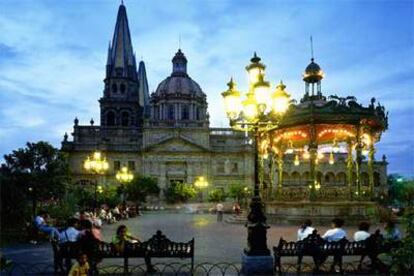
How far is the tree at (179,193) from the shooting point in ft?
192

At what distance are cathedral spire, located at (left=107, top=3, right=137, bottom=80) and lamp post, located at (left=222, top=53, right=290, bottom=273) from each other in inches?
2402

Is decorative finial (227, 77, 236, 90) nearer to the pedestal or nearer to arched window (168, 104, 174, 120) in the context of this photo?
the pedestal

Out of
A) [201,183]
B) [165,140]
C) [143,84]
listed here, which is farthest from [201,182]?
[143,84]

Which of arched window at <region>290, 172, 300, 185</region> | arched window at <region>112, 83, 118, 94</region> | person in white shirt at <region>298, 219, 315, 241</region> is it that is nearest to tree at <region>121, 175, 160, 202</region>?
arched window at <region>112, 83, 118, 94</region>

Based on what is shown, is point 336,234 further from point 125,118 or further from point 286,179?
point 125,118

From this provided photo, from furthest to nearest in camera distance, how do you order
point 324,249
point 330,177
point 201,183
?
point 330,177, point 201,183, point 324,249

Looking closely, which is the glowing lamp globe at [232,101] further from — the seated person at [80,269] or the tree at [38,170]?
the tree at [38,170]

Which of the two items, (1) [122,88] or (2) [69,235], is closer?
(2) [69,235]

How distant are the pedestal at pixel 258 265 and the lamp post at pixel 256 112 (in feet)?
0.28

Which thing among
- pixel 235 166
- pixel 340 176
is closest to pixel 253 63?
pixel 235 166

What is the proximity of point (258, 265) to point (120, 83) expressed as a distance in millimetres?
63731

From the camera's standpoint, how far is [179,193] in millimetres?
58438

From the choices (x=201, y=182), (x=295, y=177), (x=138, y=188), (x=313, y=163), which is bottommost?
(x=138, y=188)

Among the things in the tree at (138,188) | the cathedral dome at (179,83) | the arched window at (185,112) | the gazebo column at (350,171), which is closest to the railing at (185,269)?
the gazebo column at (350,171)
